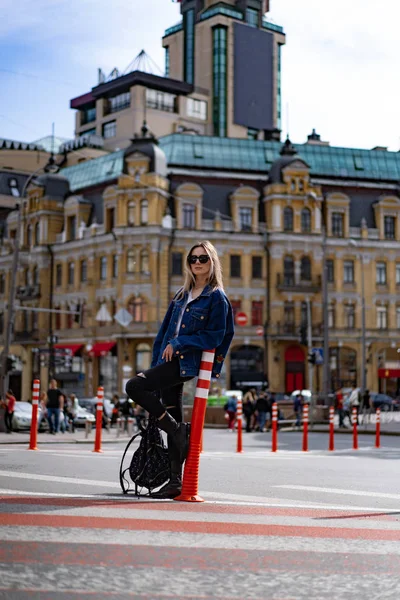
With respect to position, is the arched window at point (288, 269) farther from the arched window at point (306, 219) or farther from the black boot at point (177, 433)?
the black boot at point (177, 433)

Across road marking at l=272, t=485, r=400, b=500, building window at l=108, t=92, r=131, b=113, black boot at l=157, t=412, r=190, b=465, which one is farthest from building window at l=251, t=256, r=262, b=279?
black boot at l=157, t=412, r=190, b=465

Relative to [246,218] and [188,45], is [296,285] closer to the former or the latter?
[246,218]

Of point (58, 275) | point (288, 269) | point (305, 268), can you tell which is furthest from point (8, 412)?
point (58, 275)

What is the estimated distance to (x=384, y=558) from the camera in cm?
498

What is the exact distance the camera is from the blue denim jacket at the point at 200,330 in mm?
7402

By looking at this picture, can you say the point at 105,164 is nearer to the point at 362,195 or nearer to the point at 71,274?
the point at 71,274

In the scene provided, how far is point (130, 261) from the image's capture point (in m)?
67.1

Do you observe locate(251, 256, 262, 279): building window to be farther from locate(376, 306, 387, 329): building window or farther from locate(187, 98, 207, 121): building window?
locate(187, 98, 207, 121): building window

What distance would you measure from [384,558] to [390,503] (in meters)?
3.19

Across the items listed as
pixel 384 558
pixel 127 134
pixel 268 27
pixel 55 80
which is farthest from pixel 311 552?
pixel 268 27

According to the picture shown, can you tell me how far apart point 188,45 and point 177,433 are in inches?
3346

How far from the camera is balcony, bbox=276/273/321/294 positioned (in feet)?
225

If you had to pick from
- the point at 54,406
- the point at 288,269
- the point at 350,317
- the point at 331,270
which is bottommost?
the point at 54,406

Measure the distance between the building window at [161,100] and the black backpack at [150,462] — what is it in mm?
76436
